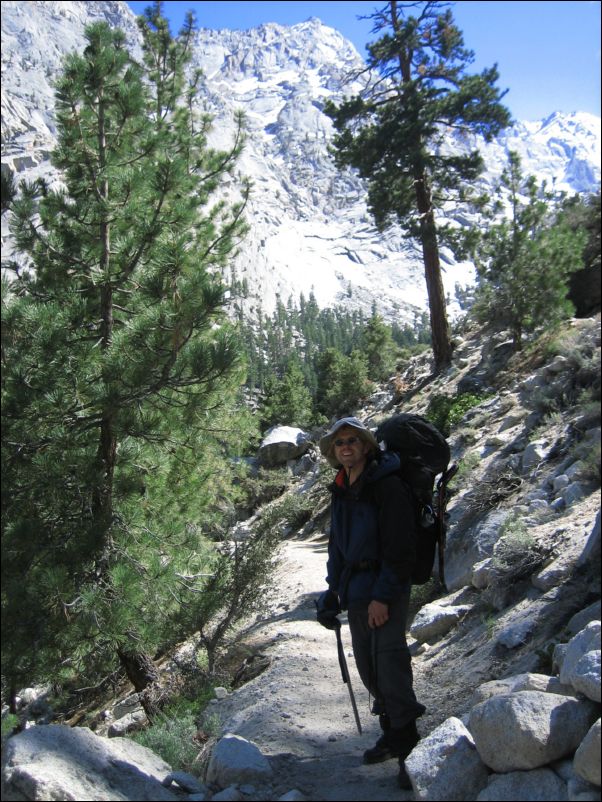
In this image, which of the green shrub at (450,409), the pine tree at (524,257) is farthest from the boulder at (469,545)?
the pine tree at (524,257)

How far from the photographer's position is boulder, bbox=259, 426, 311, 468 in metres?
23.3

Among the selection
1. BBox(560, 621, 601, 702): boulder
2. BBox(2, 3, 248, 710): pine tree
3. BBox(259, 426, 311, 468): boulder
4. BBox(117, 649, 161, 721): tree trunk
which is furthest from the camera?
BBox(259, 426, 311, 468): boulder

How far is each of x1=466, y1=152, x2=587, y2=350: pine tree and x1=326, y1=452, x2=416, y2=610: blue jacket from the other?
8.51m

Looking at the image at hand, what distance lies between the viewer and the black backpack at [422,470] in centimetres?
340

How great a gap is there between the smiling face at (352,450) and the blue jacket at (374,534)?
7cm

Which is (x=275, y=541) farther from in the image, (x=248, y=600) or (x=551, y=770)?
(x=551, y=770)

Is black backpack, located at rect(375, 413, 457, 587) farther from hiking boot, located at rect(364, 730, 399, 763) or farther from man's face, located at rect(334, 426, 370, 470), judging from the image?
hiking boot, located at rect(364, 730, 399, 763)

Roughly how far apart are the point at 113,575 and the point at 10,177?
3.30 meters

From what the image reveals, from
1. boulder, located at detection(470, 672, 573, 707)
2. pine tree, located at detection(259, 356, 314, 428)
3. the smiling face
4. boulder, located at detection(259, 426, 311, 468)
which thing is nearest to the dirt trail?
boulder, located at detection(470, 672, 573, 707)

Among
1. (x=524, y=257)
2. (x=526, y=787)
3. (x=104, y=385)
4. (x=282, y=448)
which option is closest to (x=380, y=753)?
(x=526, y=787)

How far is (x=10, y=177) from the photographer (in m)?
5.10

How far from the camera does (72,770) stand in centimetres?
279

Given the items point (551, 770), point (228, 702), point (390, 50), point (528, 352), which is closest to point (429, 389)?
point (528, 352)

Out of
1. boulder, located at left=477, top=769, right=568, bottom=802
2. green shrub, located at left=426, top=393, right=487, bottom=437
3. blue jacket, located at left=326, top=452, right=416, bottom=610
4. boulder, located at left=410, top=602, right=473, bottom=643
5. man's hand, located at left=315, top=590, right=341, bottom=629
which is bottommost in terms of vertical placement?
boulder, located at left=410, top=602, right=473, bottom=643
